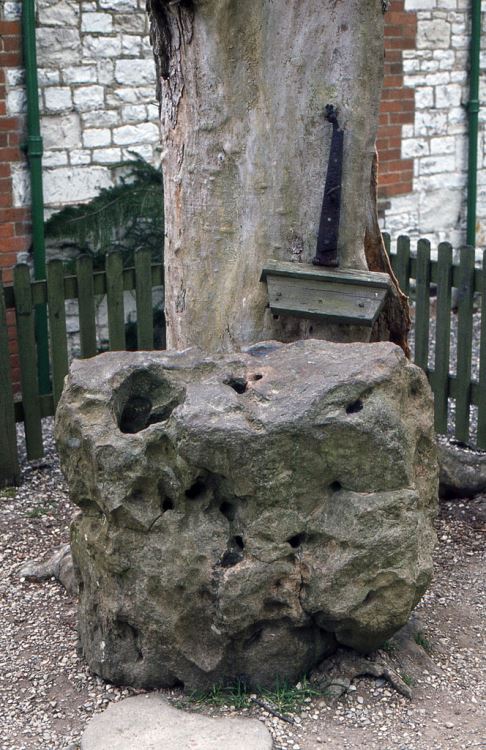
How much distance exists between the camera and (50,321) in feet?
20.0

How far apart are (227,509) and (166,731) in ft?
2.45

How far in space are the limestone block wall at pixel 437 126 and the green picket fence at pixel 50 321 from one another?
3913 mm


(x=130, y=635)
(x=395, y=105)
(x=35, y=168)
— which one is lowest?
(x=130, y=635)

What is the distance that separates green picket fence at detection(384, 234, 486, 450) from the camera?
6.43 m

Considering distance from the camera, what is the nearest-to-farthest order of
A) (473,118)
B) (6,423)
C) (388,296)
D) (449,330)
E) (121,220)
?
(388,296) → (6,423) → (449,330) → (121,220) → (473,118)

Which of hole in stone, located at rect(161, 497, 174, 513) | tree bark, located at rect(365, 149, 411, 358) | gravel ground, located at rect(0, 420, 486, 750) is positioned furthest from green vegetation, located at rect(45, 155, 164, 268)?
hole in stone, located at rect(161, 497, 174, 513)

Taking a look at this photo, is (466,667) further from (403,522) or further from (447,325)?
(447,325)

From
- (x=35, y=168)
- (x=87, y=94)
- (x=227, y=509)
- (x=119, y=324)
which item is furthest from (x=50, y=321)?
(x=227, y=509)

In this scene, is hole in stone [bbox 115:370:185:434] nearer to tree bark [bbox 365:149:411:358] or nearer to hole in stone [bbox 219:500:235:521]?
hole in stone [bbox 219:500:235:521]

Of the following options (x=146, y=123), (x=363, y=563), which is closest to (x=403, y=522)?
(x=363, y=563)

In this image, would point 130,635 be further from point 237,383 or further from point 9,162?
point 9,162

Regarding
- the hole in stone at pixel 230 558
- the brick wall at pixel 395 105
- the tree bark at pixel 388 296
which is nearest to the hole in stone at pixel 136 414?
the hole in stone at pixel 230 558

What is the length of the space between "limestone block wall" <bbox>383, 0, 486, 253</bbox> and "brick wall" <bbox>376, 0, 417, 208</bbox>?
0.21ft

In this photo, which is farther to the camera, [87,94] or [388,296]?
[87,94]
